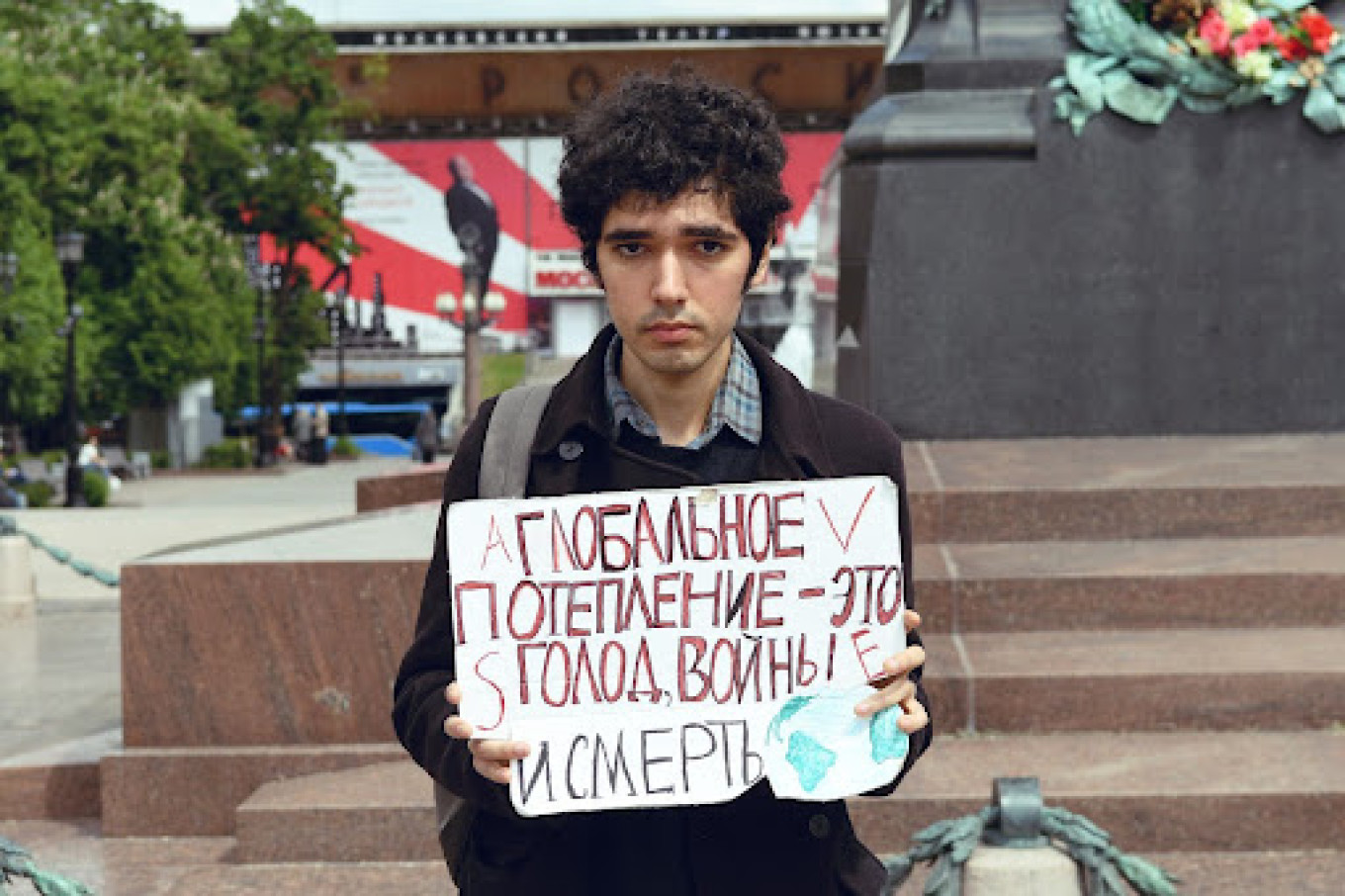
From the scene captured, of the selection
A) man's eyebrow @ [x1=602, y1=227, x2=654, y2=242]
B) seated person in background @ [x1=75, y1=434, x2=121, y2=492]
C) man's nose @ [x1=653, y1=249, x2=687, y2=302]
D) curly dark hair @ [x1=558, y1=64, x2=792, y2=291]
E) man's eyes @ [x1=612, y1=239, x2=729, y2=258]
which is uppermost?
curly dark hair @ [x1=558, y1=64, x2=792, y2=291]

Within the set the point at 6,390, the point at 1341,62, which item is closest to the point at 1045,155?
the point at 1341,62

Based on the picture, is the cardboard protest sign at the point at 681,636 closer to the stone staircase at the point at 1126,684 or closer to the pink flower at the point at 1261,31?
the stone staircase at the point at 1126,684

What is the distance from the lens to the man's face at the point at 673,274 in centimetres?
239

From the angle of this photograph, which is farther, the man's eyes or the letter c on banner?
the letter c on banner

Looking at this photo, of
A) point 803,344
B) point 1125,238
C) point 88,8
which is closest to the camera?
point 1125,238

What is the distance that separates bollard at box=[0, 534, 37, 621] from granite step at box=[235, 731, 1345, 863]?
23.1 feet

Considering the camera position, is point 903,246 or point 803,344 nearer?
point 903,246

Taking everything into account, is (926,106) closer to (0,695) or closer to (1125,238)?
(1125,238)

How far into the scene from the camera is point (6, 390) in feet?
122

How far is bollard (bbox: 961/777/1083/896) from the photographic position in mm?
3424

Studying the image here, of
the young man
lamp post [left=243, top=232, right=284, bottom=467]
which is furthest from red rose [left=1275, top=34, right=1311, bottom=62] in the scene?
lamp post [left=243, top=232, right=284, bottom=467]

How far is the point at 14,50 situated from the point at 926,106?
33341 mm

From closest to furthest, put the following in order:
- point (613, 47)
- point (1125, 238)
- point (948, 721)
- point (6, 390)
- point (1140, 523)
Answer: point (948, 721) → point (1140, 523) → point (1125, 238) → point (6, 390) → point (613, 47)

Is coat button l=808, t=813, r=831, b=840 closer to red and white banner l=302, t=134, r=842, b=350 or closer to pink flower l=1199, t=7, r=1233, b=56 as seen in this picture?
pink flower l=1199, t=7, r=1233, b=56
